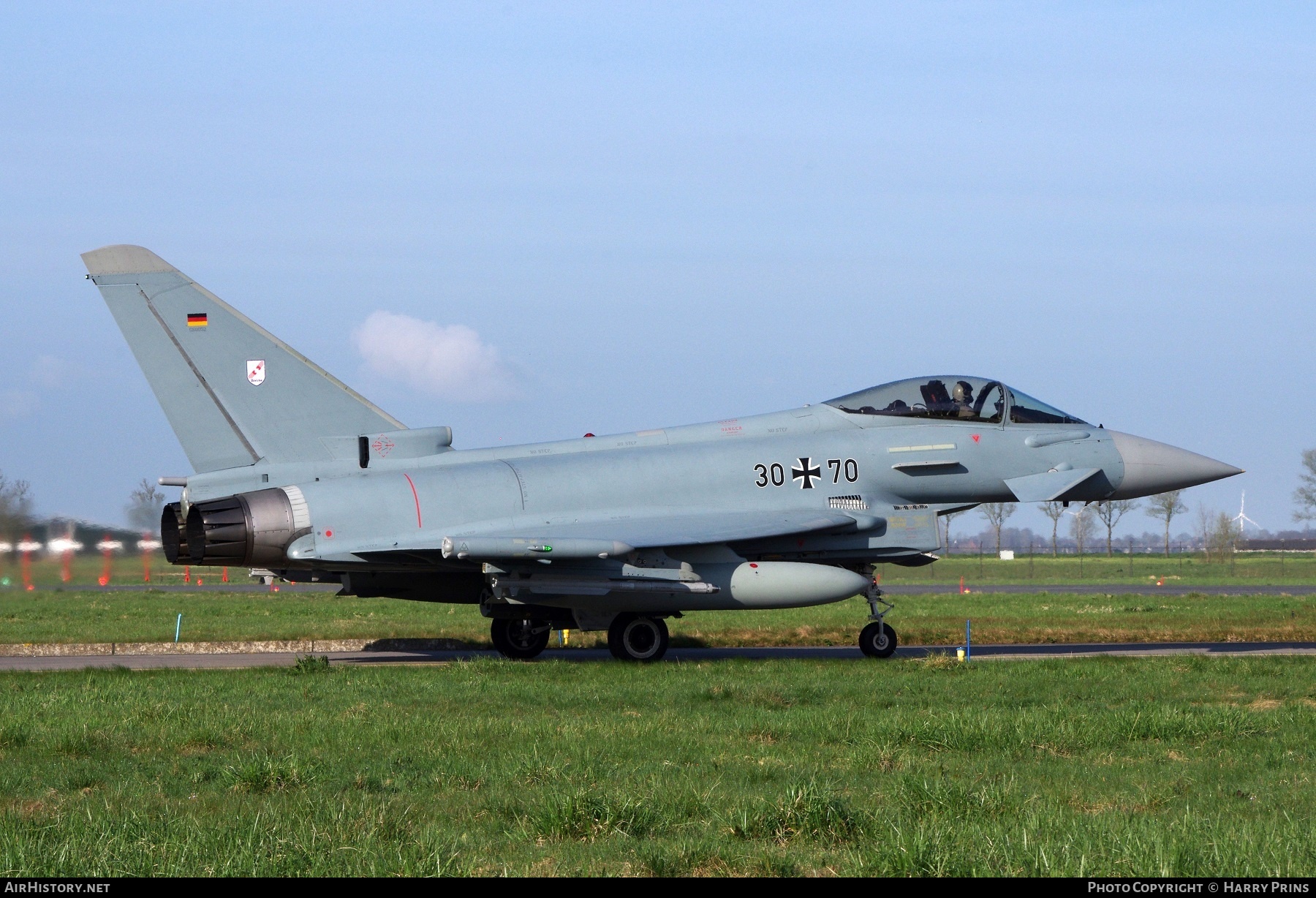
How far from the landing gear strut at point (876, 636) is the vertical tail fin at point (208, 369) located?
8336 mm

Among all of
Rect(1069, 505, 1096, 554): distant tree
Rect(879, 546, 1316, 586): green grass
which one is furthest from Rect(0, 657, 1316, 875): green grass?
Rect(1069, 505, 1096, 554): distant tree

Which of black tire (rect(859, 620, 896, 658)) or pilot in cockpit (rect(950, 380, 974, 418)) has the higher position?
pilot in cockpit (rect(950, 380, 974, 418))

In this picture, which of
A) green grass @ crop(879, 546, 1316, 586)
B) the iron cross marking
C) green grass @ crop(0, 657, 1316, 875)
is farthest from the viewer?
green grass @ crop(879, 546, 1316, 586)

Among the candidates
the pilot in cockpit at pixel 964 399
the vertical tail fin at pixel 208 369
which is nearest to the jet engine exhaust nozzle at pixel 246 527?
the vertical tail fin at pixel 208 369

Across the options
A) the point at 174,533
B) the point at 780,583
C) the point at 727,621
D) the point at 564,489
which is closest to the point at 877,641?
the point at 780,583

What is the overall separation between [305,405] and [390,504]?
6.47 ft

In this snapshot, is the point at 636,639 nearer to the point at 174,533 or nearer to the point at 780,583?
the point at 780,583

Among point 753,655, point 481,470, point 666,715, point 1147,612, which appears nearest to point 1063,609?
point 1147,612

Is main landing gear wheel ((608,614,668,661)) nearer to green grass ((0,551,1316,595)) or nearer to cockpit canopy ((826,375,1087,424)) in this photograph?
cockpit canopy ((826,375,1087,424))

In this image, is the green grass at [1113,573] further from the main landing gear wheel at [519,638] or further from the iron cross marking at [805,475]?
the main landing gear wheel at [519,638]

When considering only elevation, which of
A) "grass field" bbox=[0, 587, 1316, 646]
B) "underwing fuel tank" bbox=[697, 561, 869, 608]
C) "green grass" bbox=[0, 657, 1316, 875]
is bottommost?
"grass field" bbox=[0, 587, 1316, 646]

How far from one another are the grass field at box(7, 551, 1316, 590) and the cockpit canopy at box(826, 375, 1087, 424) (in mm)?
11151

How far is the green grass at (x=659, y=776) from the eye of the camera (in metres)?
6.28

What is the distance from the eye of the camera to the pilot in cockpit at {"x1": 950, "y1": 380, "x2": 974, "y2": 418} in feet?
65.1
